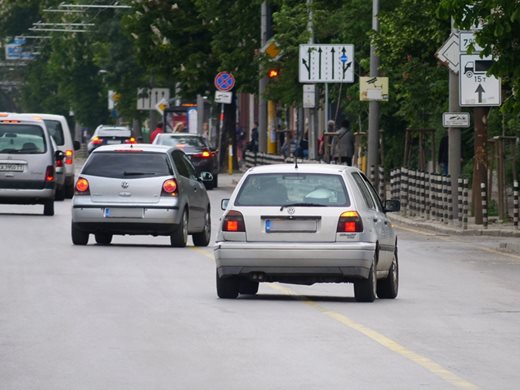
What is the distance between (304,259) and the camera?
1795cm

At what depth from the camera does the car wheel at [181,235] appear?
27.6 meters

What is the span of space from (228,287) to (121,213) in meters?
8.97

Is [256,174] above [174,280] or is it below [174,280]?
above

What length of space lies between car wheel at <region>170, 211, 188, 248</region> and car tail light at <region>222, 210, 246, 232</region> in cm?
934

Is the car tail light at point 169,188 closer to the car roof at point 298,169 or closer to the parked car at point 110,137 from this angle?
the car roof at point 298,169

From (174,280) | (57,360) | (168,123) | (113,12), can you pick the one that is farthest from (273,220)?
(113,12)

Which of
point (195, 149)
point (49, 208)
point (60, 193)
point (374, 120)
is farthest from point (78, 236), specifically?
point (195, 149)

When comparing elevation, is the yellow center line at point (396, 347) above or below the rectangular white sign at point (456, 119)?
below

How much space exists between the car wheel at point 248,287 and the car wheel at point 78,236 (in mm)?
8601

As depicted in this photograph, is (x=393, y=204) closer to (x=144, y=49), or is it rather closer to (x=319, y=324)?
(x=319, y=324)

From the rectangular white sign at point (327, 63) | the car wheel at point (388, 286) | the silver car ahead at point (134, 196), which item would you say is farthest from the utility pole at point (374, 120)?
the car wheel at point (388, 286)

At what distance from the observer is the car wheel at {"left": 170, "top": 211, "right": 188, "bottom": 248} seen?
27.6 metres

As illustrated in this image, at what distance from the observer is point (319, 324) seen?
1602 centimetres

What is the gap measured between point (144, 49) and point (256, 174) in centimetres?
5034
